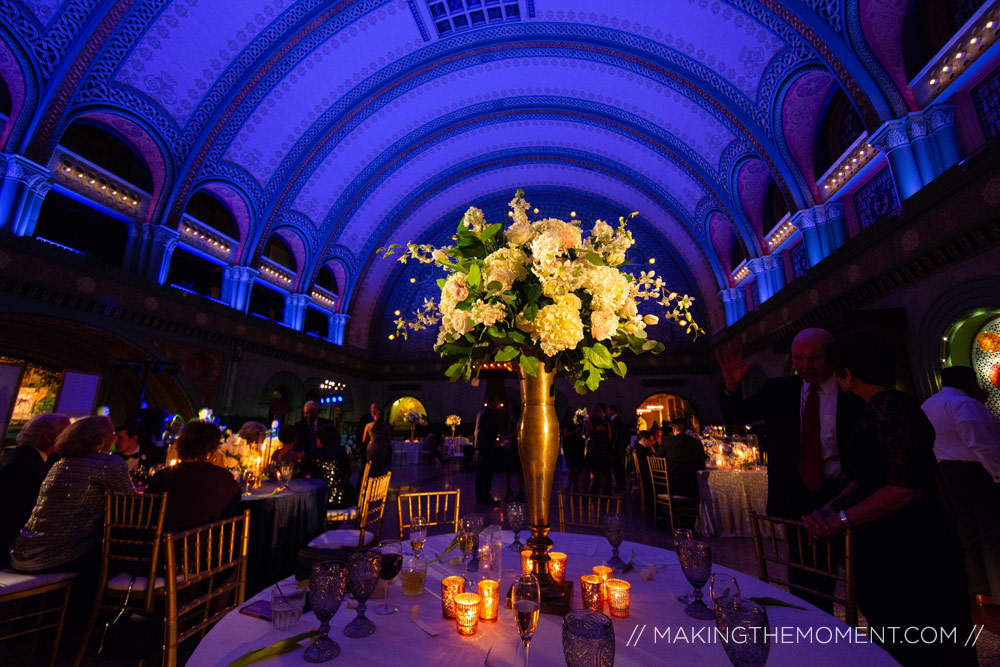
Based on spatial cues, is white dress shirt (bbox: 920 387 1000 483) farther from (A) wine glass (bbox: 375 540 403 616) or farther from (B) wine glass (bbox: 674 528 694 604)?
(A) wine glass (bbox: 375 540 403 616)

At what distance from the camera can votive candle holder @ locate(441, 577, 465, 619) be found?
129 centimetres

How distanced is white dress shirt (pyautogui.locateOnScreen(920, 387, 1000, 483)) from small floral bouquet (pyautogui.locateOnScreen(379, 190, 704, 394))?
317cm

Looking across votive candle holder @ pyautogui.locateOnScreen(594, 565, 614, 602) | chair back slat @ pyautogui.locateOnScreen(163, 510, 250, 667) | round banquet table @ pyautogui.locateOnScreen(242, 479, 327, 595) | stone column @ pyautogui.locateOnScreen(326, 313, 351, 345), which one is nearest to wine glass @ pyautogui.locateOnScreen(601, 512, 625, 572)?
votive candle holder @ pyautogui.locateOnScreen(594, 565, 614, 602)

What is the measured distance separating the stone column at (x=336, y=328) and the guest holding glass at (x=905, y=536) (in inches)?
618

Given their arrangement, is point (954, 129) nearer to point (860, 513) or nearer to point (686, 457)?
point (686, 457)

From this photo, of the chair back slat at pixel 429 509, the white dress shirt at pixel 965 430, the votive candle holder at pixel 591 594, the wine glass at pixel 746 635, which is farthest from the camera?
the white dress shirt at pixel 965 430

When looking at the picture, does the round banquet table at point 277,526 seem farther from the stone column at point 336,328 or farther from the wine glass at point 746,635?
the stone column at point 336,328

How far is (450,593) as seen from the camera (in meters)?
1.31

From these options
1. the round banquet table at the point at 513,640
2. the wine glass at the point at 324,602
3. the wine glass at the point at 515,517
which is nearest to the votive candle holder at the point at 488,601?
the round banquet table at the point at 513,640

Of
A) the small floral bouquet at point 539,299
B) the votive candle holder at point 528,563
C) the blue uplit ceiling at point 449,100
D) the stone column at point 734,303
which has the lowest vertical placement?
the votive candle holder at point 528,563

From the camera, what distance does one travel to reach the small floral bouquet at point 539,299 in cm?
141

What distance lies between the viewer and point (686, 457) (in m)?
5.59

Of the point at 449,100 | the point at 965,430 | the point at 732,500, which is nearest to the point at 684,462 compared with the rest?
the point at 732,500

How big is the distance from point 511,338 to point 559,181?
49.2 ft
